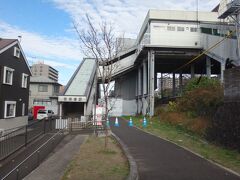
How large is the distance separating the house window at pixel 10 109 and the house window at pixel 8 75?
1767mm

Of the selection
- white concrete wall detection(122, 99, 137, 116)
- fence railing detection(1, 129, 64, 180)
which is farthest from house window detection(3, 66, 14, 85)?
white concrete wall detection(122, 99, 137, 116)

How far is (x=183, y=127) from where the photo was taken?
57.9 feet

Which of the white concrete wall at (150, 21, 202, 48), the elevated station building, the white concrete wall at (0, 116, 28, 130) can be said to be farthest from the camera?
the white concrete wall at (150, 21, 202, 48)

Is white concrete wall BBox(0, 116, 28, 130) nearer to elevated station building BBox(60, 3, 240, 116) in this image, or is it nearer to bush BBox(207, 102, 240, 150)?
elevated station building BBox(60, 3, 240, 116)

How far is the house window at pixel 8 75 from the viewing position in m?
22.1

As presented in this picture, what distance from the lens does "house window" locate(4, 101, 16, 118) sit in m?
22.7

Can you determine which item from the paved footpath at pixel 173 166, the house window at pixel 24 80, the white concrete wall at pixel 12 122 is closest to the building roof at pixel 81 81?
the house window at pixel 24 80

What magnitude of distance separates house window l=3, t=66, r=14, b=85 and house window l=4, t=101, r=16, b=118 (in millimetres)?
1767

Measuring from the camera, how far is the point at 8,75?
23281 mm

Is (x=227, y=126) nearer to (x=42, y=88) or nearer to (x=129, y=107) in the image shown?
(x=129, y=107)

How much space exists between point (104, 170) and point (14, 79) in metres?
19.4

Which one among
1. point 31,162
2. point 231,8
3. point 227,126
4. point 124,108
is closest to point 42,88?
point 124,108

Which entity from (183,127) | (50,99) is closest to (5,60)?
(183,127)

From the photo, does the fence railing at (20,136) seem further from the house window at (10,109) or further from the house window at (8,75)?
the house window at (8,75)
